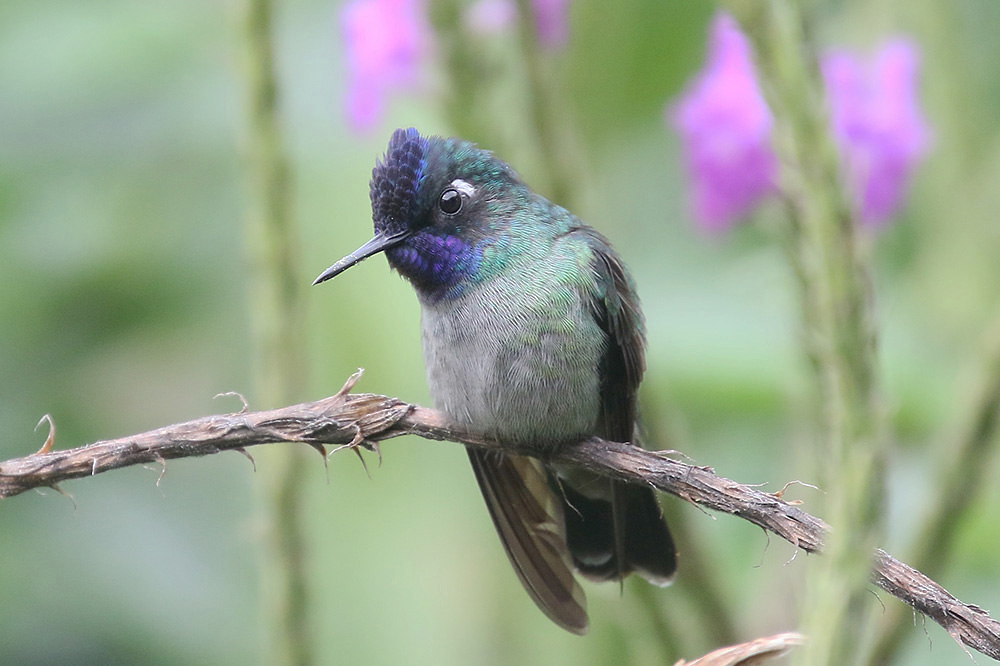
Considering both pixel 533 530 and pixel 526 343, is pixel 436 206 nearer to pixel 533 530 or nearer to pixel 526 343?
pixel 526 343

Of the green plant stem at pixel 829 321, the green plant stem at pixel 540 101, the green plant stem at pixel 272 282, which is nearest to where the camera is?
the green plant stem at pixel 829 321

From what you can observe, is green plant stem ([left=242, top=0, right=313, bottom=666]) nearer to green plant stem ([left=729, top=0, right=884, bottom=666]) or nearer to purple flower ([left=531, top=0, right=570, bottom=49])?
purple flower ([left=531, top=0, right=570, bottom=49])

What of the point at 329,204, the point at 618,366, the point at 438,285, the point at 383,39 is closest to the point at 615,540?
the point at 618,366

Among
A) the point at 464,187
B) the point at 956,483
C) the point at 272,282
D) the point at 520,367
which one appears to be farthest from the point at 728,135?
the point at 272,282

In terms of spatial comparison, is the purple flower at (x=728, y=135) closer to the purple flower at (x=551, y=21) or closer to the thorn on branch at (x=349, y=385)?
the purple flower at (x=551, y=21)

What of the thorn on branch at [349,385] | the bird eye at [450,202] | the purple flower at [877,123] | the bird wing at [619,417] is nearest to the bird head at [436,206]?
the bird eye at [450,202]

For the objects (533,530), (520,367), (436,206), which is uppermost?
(436,206)
